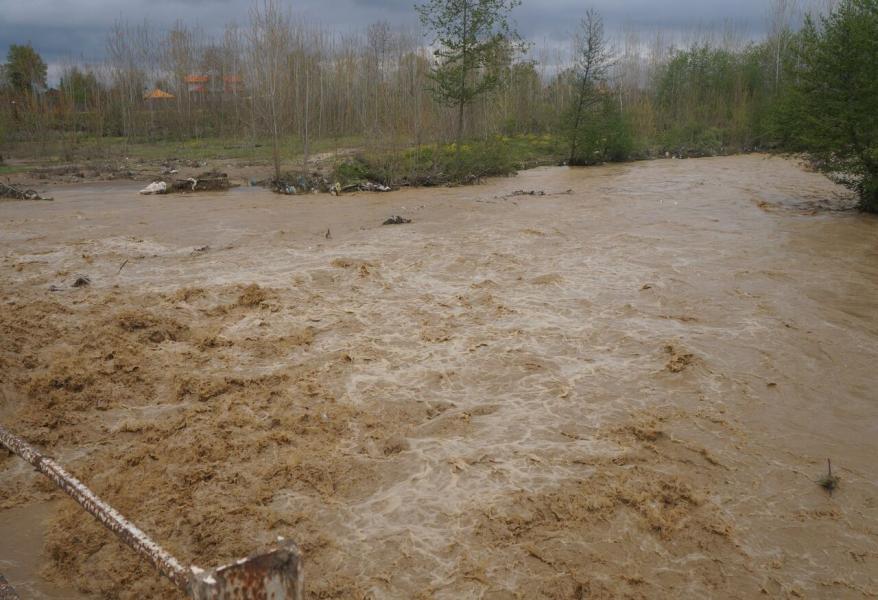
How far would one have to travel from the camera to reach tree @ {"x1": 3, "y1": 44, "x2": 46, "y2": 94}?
35.4 metres

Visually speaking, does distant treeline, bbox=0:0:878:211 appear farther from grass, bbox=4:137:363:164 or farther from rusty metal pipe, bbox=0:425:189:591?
rusty metal pipe, bbox=0:425:189:591

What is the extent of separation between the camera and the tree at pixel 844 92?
12578 millimetres

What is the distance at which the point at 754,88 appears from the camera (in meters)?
38.8

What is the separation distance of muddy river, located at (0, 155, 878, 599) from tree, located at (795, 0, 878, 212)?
3.57 meters

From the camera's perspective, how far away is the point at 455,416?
507 centimetres

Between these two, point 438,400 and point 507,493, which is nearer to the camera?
point 507,493

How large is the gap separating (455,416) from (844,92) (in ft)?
40.3

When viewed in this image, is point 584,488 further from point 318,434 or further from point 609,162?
point 609,162

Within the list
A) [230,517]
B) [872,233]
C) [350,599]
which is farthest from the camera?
[872,233]

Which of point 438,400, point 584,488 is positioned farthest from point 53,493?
point 584,488

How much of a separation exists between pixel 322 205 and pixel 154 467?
40.3ft

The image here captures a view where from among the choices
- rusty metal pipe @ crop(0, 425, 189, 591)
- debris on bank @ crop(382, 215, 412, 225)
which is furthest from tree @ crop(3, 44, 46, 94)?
rusty metal pipe @ crop(0, 425, 189, 591)

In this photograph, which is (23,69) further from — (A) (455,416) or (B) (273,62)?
(A) (455,416)

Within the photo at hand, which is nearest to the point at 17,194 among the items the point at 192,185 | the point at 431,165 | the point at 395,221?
the point at 192,185
